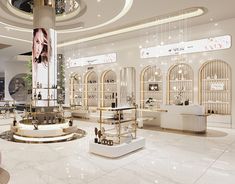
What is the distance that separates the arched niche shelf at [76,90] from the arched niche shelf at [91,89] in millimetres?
505

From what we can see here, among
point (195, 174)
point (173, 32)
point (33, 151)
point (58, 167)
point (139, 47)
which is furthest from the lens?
point (139, 47)

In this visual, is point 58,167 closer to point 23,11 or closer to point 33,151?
point 33,151

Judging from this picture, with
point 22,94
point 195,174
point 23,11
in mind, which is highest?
point 23,11

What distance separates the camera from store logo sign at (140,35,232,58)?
7.95 m

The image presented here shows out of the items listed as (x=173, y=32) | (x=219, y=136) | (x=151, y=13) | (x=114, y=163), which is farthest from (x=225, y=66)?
(x=114, y=163)

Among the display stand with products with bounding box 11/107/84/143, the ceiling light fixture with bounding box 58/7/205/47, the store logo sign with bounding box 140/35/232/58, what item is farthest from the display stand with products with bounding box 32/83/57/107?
the store logo sign with bounding box 140/35/232/58

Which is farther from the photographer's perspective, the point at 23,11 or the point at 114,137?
the point at 23,11

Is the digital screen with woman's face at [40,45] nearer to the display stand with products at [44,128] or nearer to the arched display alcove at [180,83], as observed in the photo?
the display stand with products at [44,128]

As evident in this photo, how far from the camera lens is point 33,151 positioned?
4863 mm

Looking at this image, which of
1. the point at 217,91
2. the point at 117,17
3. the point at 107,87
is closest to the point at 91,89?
the point at 107,87

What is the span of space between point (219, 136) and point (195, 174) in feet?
11.4

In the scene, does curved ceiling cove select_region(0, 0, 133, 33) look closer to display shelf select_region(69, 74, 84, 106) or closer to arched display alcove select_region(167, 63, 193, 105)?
arched display alcove select_region(167, 63, 193, 105)

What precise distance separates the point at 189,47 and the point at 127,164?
6319mm

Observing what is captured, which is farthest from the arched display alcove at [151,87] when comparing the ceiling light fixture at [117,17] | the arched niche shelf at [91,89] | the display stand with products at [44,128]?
the display stand with products at [44,128]
